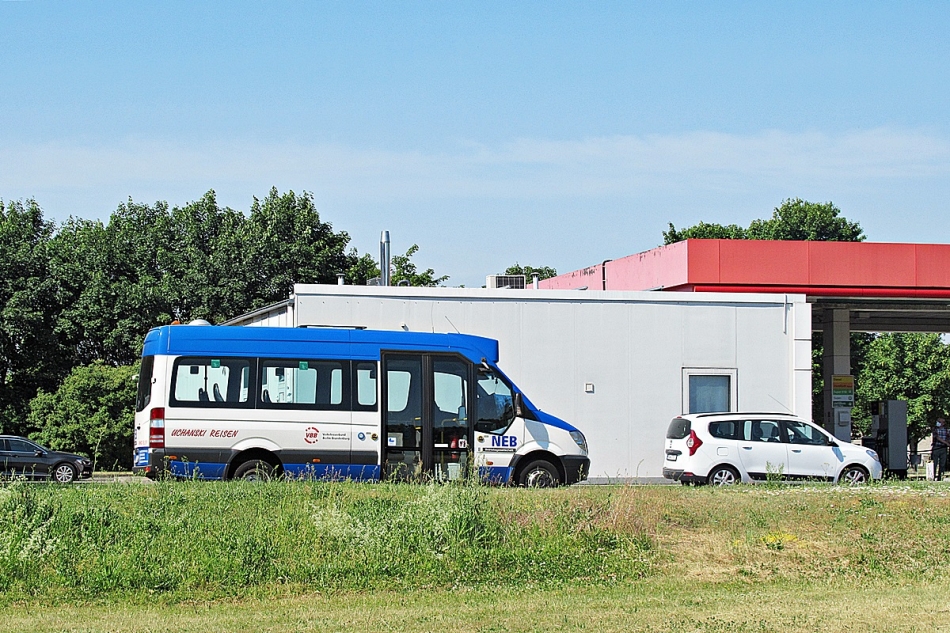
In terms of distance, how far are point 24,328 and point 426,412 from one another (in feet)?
95.1

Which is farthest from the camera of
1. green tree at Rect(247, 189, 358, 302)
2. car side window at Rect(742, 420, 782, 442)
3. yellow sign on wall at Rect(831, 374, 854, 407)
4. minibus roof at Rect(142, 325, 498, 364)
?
green tree at Rect(247, 189, 358, 302)

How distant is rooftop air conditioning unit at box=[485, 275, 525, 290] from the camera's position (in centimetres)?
3025

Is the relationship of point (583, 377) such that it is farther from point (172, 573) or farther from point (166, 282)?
point (166, 282)

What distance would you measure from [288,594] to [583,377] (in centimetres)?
1507

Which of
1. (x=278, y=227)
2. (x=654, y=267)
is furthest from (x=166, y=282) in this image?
(x=654, y=267)

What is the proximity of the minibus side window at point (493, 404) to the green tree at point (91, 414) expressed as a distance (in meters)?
25.0

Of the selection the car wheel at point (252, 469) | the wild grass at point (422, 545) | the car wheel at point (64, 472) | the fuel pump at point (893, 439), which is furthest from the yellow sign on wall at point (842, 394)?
the car wheel at point (64, 472)

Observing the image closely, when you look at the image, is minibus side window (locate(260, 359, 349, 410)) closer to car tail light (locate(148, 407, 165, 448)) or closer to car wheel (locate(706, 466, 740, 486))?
car tail light (locate(148, 407, 165, 448))

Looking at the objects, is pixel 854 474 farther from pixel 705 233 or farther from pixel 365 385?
pixel 705 233

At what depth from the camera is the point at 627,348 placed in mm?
25266

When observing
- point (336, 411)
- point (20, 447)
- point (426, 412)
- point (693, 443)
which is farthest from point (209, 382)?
point (20, 447)

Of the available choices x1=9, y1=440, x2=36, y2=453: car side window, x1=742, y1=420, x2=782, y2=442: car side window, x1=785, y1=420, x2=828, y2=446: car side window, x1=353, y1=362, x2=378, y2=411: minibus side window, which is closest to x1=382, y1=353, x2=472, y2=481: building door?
x1=353, y1=362, x2=378, y2=411: minibus side window

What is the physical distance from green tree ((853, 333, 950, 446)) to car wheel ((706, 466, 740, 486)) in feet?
171

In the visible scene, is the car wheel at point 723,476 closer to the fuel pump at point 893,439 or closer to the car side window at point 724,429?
the car side window at point 724,429
